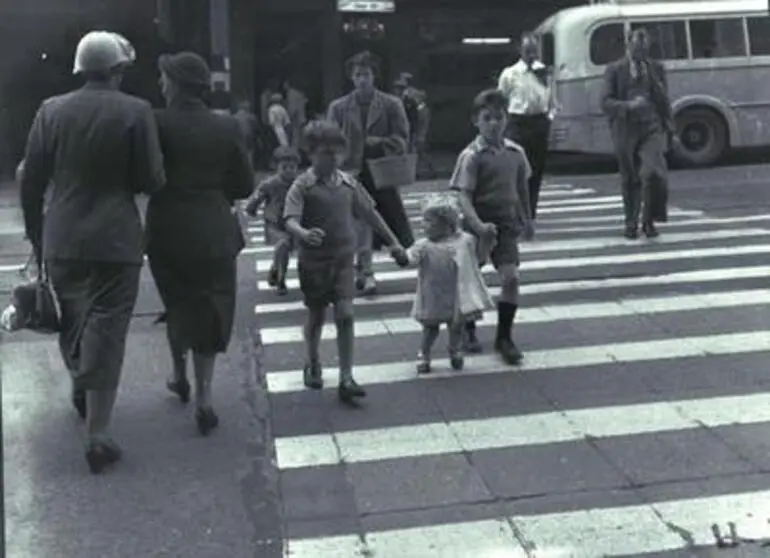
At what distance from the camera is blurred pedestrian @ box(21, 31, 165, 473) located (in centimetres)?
558

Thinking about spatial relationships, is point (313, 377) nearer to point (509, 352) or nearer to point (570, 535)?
point (509, 352)

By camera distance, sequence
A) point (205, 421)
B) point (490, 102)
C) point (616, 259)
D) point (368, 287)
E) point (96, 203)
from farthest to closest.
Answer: point (616, 259), point (368, 287), point (490, 102), point (205, 421), point (96, 203)

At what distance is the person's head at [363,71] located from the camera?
8.81 meters

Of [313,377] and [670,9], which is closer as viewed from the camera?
[313,377]

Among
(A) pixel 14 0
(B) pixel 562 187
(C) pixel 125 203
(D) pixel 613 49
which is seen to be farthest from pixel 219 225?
(A) pixel 14 0

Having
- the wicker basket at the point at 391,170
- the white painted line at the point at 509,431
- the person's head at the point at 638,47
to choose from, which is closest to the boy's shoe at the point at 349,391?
the white painted line at the point at 509,431

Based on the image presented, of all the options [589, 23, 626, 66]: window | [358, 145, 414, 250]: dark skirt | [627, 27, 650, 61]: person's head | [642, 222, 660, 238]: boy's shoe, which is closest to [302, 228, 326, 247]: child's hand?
[358, 145, 414, 250]: dark skirt

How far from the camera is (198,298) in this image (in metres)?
6.05

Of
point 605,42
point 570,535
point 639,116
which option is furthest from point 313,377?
point 605,42

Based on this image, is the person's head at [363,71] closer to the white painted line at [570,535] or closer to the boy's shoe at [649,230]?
the boy's shoe at [649,230]

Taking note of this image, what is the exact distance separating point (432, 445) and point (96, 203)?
199cm

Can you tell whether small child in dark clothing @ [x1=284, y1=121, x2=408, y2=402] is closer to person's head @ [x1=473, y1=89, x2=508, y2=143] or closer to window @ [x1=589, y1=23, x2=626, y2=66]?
person's head @ [x1=473, y1=89, x2=508, y2=143]

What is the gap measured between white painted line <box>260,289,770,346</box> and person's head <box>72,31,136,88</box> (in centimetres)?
282

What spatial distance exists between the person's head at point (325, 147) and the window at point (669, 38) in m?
14.1
